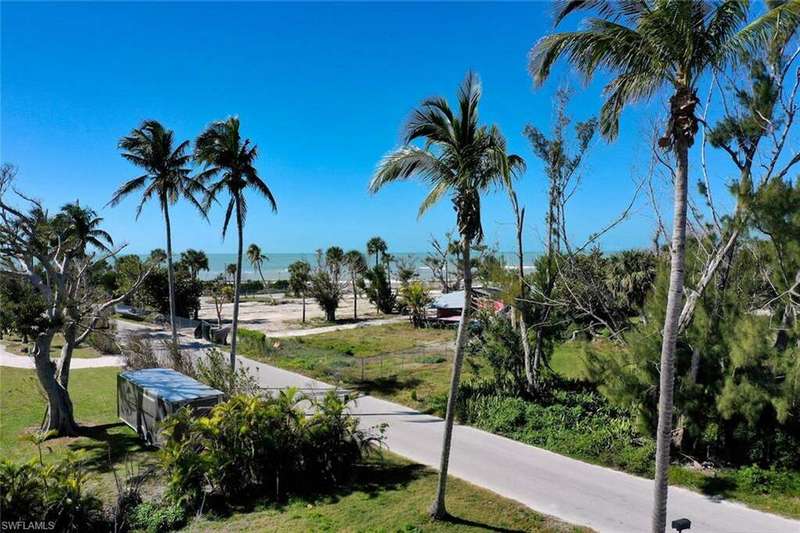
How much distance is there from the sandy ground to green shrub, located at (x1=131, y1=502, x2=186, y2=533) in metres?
31.9

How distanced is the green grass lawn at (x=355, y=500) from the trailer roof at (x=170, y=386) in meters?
1.49

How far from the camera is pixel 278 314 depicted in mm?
54438

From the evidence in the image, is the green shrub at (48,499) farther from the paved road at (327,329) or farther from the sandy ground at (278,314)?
the sandy ground at (278,314)

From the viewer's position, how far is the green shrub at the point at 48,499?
7.41m

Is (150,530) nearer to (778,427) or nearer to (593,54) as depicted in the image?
(593,54)

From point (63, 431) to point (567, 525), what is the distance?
12785 mm

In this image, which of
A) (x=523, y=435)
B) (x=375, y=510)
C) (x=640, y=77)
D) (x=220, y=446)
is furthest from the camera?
(x=523, y=435)

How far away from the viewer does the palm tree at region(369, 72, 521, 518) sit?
835 centimetres

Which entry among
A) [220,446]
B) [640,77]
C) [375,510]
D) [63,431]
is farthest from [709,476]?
[63,431]

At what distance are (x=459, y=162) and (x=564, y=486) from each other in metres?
6.77

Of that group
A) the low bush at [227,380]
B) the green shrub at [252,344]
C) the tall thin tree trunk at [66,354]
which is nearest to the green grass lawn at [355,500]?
the tall thin tree trunk at [66,354]

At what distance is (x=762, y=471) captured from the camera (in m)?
9.88

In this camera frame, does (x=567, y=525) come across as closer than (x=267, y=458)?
Yes

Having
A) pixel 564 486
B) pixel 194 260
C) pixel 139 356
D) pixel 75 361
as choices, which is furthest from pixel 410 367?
pixel 194 260
